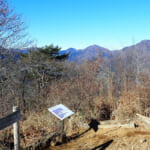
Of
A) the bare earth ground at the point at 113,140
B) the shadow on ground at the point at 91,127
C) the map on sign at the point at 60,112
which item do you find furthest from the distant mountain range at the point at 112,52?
the map on sign at the point at 60,112

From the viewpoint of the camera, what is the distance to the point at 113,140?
4.41m

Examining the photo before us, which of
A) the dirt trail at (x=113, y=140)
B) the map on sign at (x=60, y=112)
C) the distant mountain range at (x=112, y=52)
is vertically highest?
the distant mountain range at (x=112, y=52)

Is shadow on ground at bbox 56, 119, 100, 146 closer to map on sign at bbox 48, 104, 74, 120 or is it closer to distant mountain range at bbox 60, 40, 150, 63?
map on sign at bbox 48, 104, 74, 120

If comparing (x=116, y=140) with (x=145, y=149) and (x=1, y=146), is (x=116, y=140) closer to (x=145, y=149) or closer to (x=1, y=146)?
(x=145, y=149)

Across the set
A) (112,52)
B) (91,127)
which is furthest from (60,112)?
(112,52)

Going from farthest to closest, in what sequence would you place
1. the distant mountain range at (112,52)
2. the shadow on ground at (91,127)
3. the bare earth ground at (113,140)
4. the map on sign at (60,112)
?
the distant mountain range at (112,52) → the shadow on ground at (91,127) → the map on sign at (60,112) → the bare earth ground at (113,140)

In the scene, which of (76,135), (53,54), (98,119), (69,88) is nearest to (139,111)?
(98,119)

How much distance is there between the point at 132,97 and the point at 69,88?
256cm

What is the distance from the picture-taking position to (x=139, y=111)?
566 centimetres

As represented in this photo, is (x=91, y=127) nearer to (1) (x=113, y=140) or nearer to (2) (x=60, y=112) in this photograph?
(1) (x=113, y=140)

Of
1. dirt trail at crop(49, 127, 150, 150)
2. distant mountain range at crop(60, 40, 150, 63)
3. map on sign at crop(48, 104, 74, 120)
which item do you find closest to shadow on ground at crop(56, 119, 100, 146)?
dirt trail at crop(49, 127, 150, 150)

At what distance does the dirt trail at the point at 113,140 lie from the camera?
4020mm

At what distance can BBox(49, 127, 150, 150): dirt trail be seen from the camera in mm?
4020

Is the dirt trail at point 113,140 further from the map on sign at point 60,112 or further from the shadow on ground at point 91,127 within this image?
the map on sign at point 60,112
